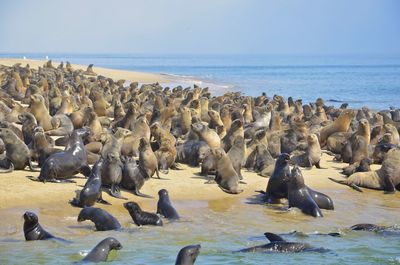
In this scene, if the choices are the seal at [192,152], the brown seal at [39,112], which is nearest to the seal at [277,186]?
the seal at [192,152]

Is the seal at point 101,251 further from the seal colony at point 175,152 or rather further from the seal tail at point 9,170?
the seal tail at point 9,170

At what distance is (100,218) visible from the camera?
811cm

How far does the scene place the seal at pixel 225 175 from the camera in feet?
34.6

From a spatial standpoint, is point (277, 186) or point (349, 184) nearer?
point (277, 186)

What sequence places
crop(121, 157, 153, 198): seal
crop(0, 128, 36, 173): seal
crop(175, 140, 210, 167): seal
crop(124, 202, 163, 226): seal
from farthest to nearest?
crop(175, 140, 210, 167): seal
crop(0, 128, 36, 173): seal
crop(121, 157, 153, 198): seal
crop(124, 202, 163, 226): seal

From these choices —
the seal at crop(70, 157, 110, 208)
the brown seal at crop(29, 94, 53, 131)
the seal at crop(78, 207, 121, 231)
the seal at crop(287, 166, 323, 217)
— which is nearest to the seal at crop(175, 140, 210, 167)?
the seal at crop(287, 166, 323, 217)

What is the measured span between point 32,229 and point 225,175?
3.88m

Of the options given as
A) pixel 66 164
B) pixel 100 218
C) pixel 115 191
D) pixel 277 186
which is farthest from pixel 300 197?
pixel 66 164

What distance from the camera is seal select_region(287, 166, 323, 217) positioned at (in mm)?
9320

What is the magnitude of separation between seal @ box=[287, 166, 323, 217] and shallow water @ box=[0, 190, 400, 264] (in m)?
0.12

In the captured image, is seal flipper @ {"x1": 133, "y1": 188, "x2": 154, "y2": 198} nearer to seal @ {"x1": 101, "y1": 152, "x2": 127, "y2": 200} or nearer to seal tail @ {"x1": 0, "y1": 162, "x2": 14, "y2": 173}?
seal @ {"x1": 101, "y1": 152, "x2": 127, "y2": 200}

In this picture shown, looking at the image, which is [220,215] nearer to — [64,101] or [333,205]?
[333,205]

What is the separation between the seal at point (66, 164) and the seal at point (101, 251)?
10.9 feet

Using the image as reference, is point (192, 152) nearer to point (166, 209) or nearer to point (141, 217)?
point (166, 209)
